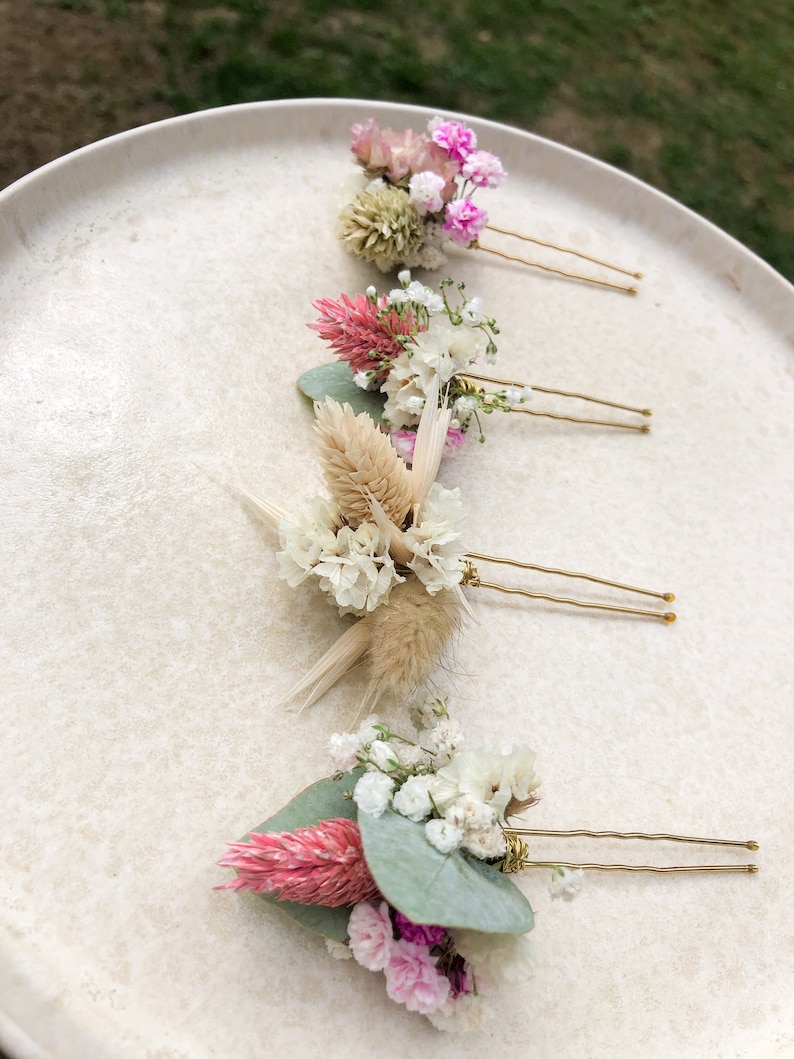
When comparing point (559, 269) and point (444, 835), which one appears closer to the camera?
point (444, 835)

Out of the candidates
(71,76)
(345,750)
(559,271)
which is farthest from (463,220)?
(71,76)

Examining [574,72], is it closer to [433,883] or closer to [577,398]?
[577,398]

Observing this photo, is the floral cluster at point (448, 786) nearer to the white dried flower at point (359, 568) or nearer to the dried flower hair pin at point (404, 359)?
the white dried flower at point (359, 568)

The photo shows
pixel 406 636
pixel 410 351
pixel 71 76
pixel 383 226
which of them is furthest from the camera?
pixel 71 76

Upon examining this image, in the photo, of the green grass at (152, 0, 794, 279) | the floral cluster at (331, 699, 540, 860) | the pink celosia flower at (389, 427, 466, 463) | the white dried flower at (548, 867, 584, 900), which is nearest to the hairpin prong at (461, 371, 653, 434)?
the pink celosia flower at (389, 427, 466, 463)

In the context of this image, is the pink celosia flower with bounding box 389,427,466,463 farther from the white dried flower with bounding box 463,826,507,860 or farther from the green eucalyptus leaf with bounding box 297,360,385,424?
the white dried flower with bounding box 463,826,507,860

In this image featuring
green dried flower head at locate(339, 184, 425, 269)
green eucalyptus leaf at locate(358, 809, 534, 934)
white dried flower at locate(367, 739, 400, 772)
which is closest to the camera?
green eucalyptus leaf at locate(358, 809, 534, 934)

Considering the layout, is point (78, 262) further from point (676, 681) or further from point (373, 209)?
point (676, 681)
